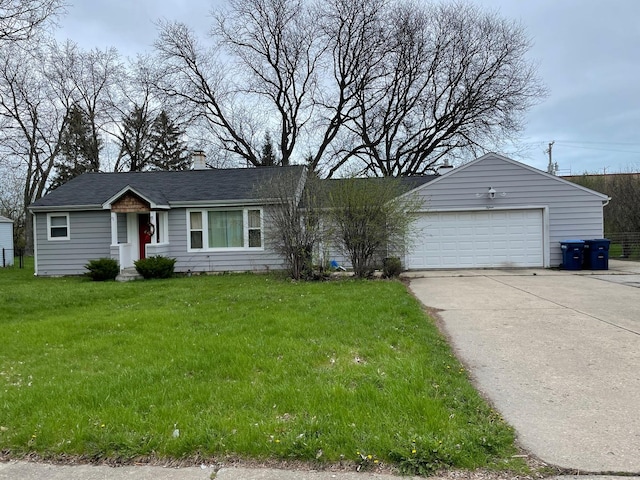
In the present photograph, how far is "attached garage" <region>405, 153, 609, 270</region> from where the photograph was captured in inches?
579

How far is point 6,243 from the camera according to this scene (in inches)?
903

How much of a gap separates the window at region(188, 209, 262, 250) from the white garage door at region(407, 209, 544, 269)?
5.70m

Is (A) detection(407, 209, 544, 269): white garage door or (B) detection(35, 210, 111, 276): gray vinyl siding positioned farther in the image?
(B) detection(35, 210, 111, 276): gray vinyl siding

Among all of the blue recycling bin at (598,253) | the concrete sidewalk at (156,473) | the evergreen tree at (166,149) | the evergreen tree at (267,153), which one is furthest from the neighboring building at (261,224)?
the evergreen tree at (166,149)

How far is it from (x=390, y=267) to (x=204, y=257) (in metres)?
6.87

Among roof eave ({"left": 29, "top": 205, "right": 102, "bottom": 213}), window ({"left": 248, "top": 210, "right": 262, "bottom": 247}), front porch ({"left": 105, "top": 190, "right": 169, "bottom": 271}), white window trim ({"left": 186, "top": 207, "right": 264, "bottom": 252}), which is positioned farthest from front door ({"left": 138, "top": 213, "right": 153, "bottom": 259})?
window ({"left": 248, "top": 210, "right": 262, "bottom": 247})

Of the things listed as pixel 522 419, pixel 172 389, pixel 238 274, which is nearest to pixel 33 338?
pixel 172 389

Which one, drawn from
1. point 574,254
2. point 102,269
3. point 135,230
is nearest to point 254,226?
point 135,230

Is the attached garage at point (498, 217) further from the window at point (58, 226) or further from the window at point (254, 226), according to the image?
the window at point (58, 226)

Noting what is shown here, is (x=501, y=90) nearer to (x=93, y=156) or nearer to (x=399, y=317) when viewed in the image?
(x=399, y=317)

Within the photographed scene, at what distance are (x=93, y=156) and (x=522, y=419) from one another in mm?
35591

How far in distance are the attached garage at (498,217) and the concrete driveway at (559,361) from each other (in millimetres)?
4606

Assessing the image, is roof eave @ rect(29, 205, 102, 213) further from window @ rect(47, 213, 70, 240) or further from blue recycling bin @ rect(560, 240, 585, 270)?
blue recycling bin @ rect(560, 240, 585, 270)

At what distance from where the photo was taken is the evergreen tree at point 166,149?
33750 mm
